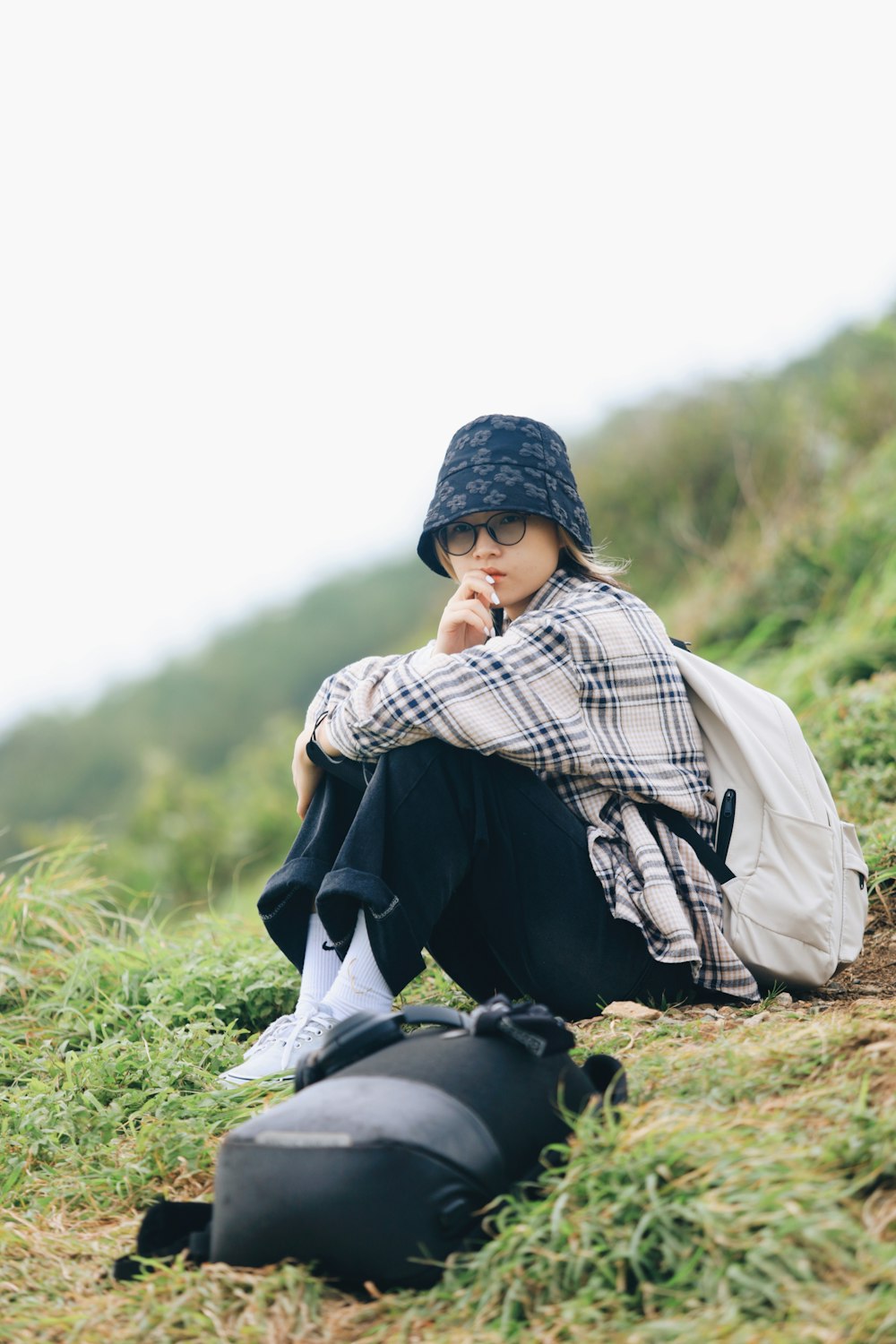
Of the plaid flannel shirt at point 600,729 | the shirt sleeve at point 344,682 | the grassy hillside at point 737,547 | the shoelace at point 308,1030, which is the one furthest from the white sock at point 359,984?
the grassy hillside at point 737,547

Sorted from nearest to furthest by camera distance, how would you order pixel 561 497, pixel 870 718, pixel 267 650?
pixel 561 497, pixel 870 718, pixel 267 650

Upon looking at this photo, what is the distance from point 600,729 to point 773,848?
0.47m

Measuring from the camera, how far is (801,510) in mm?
7871

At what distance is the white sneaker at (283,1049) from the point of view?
9.05 feet

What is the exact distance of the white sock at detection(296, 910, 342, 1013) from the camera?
2893 mm

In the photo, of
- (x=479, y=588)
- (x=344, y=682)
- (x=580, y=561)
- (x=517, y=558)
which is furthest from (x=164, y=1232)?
(x=580, y=561)

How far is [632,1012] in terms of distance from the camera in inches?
107

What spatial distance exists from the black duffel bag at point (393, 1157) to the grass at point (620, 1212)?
0.15 ft

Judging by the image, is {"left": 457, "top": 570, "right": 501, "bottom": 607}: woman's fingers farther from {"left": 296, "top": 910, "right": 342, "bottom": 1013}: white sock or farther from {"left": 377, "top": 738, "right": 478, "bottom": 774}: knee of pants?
{"left": 296, "top": 910, "right": 342, "bottom": 1013}: white sock

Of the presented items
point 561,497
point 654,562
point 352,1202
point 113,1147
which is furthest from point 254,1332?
point 654,562

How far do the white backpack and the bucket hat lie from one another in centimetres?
49

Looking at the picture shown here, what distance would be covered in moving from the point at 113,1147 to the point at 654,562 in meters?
7.26

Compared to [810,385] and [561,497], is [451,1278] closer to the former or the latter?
[561,497]

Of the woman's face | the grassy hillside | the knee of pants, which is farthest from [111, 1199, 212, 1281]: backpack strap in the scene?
the grassy hillside
